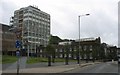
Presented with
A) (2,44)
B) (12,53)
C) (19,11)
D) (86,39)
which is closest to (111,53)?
(86,39)

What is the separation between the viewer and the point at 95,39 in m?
142

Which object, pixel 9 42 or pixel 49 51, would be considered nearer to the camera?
pixel 49 51

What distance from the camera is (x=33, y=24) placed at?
14475cm

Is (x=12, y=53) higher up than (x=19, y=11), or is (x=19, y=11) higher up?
(x=19, y=11)

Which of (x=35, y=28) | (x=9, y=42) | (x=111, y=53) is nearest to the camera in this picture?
(x=9, y=42)

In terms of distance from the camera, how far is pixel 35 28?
147000mm

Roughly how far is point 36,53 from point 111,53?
50021 mm

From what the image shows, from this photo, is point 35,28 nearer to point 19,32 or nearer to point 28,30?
point 28,30

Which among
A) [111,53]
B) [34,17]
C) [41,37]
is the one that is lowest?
[111,53]

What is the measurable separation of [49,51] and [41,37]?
105 metres

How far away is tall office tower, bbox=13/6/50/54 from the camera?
137875 millimetres

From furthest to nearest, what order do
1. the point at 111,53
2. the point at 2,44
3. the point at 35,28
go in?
the point at 111,53
the point at 35,28
the point at 2,44

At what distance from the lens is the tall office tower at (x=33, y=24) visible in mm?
137875

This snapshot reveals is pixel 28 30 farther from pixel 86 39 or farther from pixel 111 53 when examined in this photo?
pixel 111 53
